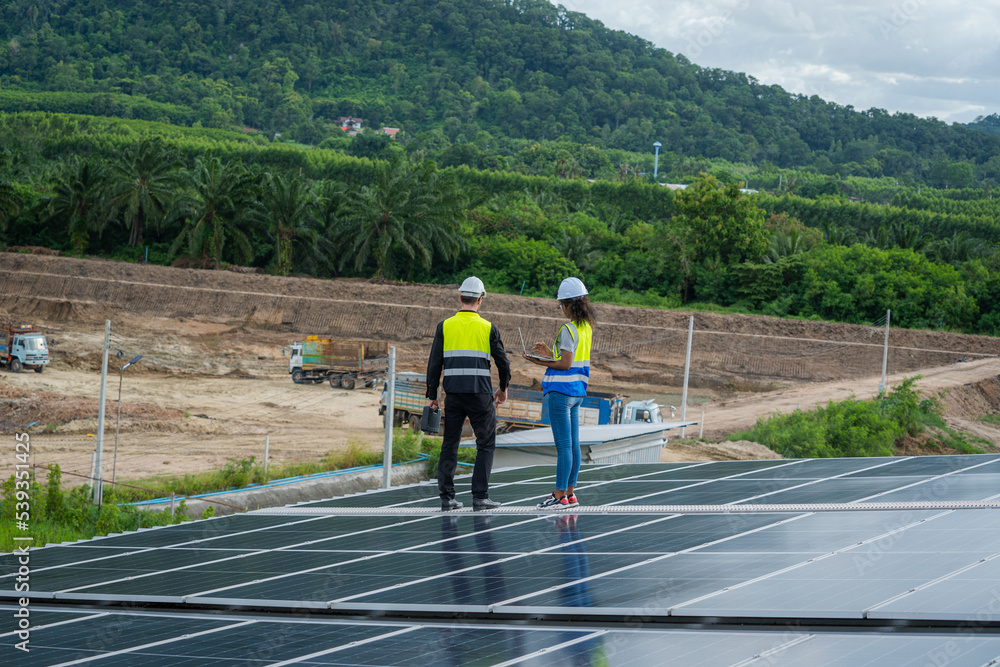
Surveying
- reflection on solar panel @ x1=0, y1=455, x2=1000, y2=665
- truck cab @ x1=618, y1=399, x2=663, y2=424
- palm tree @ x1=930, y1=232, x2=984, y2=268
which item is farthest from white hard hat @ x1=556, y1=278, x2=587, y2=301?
palm tree @ x1=930, y1=232, x2=984, y2=268

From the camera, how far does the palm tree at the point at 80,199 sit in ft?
186

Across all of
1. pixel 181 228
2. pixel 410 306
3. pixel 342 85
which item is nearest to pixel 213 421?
pixel 410 306

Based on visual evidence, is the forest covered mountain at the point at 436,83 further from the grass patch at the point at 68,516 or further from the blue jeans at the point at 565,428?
the blue jeans at the point at 565,428

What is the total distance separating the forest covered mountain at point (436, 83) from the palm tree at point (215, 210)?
2187 inches

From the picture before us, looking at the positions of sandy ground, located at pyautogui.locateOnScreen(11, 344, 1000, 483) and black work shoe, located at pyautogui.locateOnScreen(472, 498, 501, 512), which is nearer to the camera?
black work shoe, located at pyautogui.locateOnScreen(472, 498, 501, 512)

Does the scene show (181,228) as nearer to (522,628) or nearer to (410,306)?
(410,306)

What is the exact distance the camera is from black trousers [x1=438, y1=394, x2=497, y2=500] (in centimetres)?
714

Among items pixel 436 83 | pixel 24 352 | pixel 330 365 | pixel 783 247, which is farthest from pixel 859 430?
pixel 436 83

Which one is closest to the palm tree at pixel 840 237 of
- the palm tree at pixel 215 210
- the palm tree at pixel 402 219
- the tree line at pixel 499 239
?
the tree line at pixel 499 239

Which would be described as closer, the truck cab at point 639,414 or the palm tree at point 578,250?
the truck cab at point 639,414

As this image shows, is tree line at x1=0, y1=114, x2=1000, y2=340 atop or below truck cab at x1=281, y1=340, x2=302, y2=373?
atop

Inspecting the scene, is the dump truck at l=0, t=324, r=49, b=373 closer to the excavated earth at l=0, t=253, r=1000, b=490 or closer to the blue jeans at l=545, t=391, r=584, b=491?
the excavated earth at l=0, t=253, r=1000, b=490

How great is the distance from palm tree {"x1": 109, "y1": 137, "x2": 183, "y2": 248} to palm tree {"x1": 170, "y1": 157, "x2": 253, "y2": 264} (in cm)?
193

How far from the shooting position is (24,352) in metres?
35.5
